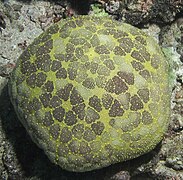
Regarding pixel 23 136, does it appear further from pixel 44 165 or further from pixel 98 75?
pixel 98 75

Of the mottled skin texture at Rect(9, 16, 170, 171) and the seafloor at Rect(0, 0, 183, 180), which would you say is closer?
the mottled skin texture at Rect(9, 16, 170, 171)

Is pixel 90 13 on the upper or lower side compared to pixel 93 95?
upper

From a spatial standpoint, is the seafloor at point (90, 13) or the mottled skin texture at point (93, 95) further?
the seafloor at point (90, 13)

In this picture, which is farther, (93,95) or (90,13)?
(90,13)

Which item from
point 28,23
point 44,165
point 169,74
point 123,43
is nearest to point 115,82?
point 123,43
